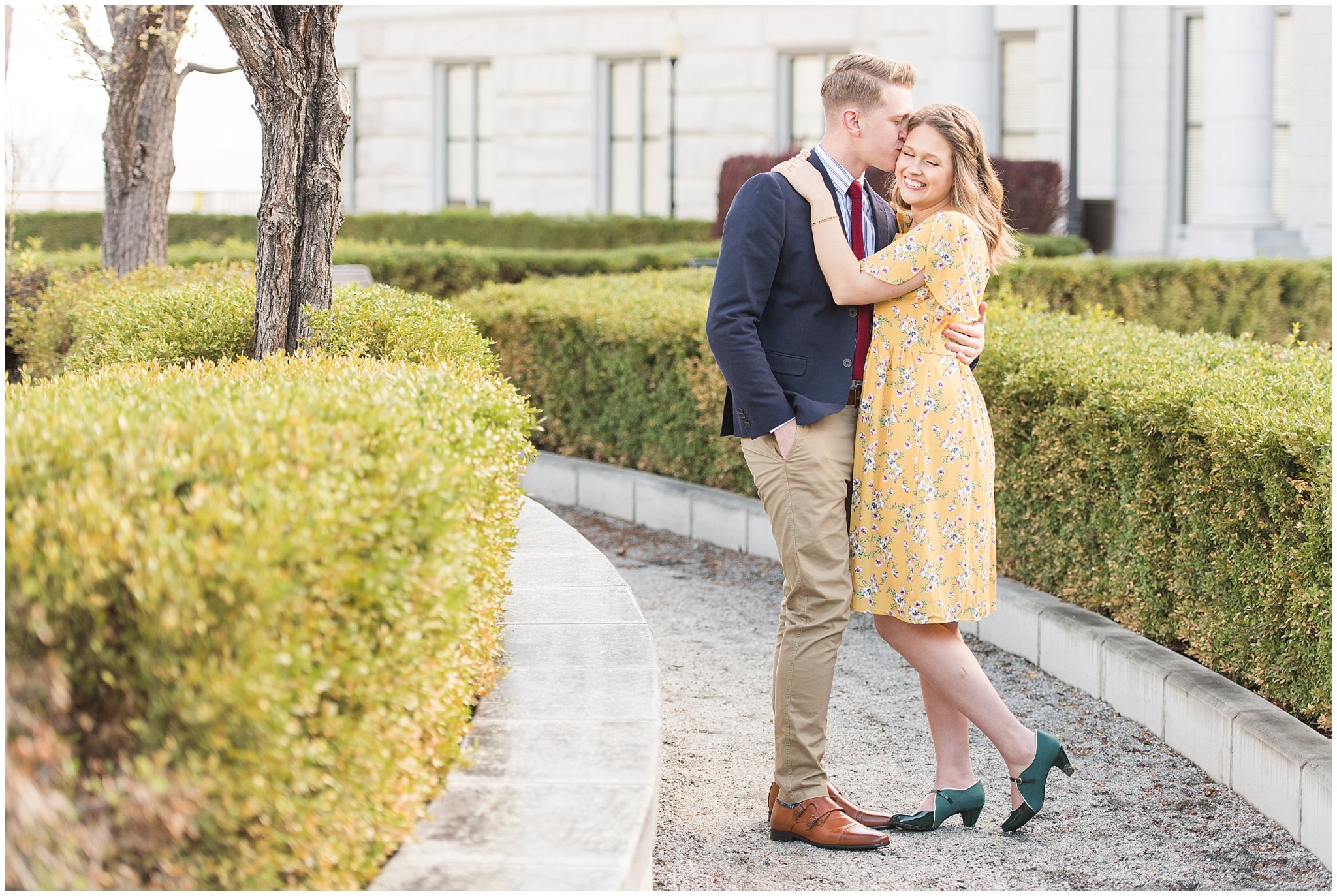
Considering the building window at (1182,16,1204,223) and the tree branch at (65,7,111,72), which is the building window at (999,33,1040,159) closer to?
the building window at (1182,16,1204,223)

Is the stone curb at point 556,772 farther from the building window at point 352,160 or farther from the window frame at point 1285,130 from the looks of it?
the building window at point 352,160

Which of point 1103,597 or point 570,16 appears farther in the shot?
point 570,16

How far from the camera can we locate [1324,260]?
1342cm

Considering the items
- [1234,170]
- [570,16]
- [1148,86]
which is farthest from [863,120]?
[570,16]

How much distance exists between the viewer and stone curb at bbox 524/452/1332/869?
3695 mm

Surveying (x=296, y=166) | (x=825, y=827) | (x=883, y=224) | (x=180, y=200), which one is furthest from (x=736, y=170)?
(x=825, y=827)

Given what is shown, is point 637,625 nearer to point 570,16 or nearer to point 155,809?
point 155,809

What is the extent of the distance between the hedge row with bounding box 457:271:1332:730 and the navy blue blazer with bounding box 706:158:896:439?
1.35 meters

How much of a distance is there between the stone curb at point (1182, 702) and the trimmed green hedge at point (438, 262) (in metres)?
6.14

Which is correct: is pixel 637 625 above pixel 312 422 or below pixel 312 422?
below

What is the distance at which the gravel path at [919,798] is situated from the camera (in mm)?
3613

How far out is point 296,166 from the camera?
528 centimetres

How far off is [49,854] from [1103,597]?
13.3ft

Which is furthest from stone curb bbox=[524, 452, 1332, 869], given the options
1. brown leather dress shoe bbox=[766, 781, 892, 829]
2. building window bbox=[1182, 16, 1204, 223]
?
building window bbox=[1182, 16, 1204, 223]
